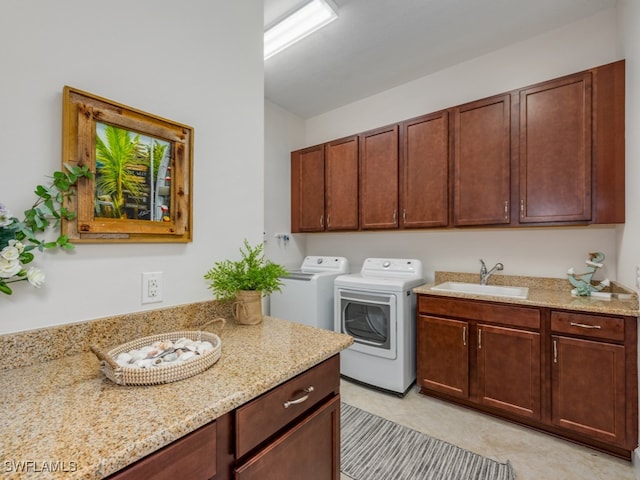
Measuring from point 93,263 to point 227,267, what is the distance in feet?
1.71

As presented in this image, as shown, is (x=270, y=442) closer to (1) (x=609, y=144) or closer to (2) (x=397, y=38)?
(1) (x=609, y=144)

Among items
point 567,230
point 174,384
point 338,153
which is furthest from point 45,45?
point 567,230

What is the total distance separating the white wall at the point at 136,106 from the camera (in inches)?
35.8

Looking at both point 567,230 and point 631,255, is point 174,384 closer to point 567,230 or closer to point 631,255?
point 631,255

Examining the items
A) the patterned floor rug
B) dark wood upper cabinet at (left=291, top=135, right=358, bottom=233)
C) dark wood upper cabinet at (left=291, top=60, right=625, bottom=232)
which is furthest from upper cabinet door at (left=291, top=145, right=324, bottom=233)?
the patterned floor rug

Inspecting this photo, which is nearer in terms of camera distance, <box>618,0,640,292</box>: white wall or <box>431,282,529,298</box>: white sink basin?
A: <box>618,0,640,292</box>: white wall

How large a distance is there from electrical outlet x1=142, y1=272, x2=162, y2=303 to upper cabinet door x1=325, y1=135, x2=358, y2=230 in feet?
6.89

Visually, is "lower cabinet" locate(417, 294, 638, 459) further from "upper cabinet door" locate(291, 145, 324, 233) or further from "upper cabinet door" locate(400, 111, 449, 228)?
"upper cabinet door" locate(291, 145, 324, 233)

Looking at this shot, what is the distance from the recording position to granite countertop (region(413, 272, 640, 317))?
67.9 inches

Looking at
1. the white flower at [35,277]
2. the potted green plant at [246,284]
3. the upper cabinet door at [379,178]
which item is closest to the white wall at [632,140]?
the upper cabinet door at [379,178]

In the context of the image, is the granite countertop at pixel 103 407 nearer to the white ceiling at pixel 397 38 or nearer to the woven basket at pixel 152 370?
the woven basket at pixel 152 370

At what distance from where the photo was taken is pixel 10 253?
2.62 feet

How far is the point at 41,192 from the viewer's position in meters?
0.90

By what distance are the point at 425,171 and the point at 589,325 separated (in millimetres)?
1527
